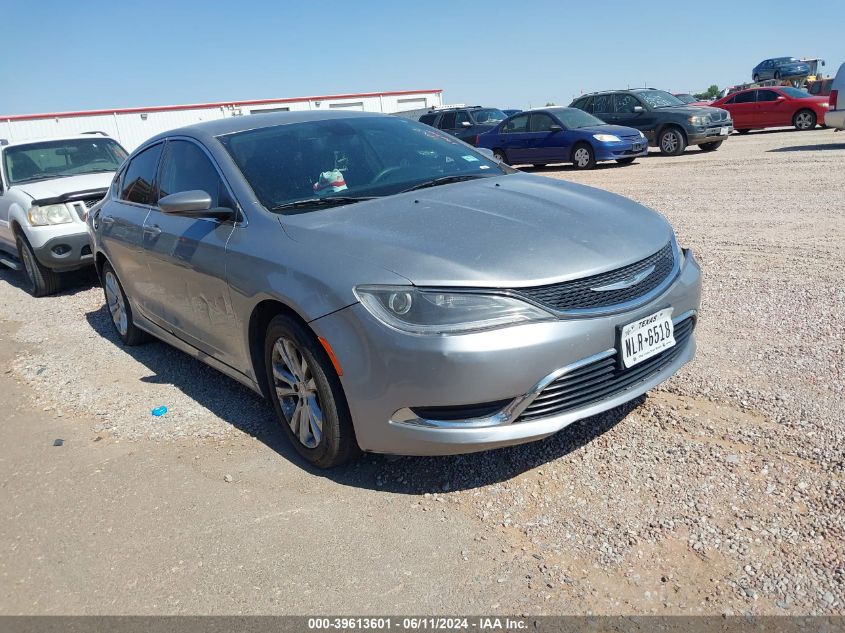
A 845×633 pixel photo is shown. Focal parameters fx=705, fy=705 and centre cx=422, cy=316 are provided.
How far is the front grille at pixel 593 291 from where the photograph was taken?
2846mm

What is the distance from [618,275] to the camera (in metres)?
3.03

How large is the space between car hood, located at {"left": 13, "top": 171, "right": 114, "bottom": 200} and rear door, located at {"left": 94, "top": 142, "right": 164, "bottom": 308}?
2818 mm

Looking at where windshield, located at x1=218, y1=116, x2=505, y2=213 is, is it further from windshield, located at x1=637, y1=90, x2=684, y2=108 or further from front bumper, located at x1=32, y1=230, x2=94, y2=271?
windshield, located at x1=637, y1=90, x2=684, y2=108

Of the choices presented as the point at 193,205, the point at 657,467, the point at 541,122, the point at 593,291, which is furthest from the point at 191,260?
the point at 541,122

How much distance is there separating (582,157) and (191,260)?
1372 centimetres

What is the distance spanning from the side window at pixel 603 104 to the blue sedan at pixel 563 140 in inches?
43.4

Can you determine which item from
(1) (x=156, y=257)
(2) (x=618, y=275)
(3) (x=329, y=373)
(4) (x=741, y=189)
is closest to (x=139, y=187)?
(1) (x=156, y=257)

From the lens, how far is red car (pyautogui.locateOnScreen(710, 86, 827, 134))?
829 inches

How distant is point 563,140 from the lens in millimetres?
16469

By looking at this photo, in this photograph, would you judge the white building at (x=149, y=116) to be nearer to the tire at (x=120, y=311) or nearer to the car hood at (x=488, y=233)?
the tire at (x=120, y=311)

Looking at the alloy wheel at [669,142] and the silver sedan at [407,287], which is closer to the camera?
the silver sedan at [407,287]

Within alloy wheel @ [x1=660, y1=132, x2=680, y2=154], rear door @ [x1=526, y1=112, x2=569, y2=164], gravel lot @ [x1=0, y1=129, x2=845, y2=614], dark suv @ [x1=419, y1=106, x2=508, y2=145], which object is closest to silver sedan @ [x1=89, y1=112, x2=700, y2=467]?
gravel lot @ [x1=0, y1=129, x2=845, y2=614]

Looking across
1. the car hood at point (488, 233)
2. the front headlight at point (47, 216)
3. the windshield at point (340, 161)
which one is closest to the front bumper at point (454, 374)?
the car hood at point (488, 233)

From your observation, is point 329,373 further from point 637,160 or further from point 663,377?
point 637,160
